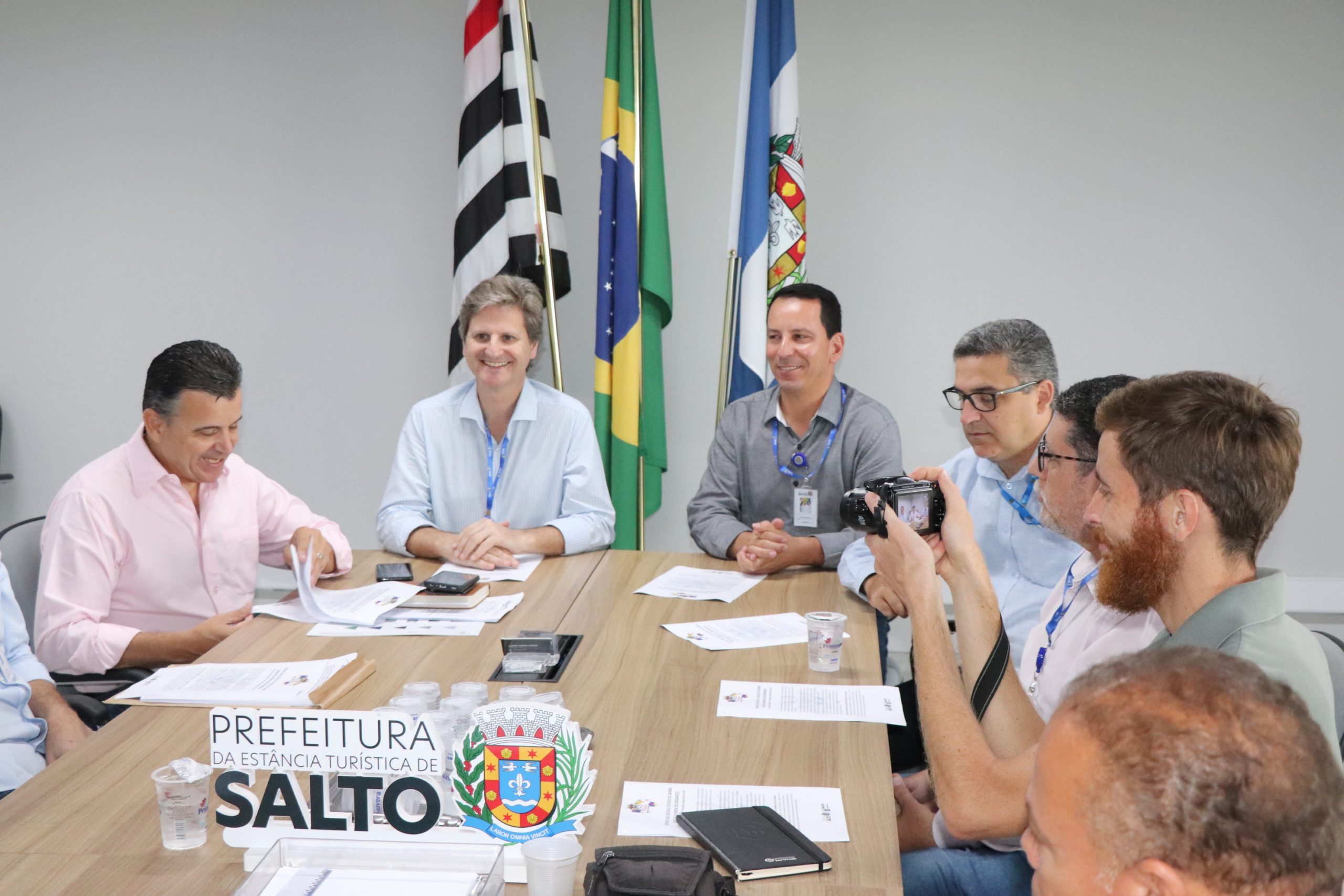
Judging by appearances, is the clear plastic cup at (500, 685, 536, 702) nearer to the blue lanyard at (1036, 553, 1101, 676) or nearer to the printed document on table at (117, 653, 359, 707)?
the printed document on table at (117, 653, 359, 707)

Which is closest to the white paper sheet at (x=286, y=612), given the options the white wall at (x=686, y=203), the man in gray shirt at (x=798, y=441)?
the man in gray shirt at (x=798, y=441)

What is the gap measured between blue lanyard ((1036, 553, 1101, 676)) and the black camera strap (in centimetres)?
17

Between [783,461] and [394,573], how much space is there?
1264mm

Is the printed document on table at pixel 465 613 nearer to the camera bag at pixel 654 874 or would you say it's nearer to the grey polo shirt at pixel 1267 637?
the camera bag at pixel 654 874

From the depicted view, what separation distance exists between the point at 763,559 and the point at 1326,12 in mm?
3208

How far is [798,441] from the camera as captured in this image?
11.2 feet

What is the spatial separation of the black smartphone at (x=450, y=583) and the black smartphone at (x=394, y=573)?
0.08 meters

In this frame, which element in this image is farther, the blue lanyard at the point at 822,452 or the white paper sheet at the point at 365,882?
the blue lanyard at the point at 822,452

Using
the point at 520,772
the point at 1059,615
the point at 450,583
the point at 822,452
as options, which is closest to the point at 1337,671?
the point at 1059,615

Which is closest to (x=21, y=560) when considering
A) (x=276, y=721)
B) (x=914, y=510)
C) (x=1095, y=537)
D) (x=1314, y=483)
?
(x=276, y=721)

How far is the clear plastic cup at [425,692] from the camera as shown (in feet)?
5.82

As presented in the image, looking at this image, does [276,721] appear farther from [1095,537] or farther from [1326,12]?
[1326,12]

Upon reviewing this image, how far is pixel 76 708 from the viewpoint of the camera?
2.27 metres

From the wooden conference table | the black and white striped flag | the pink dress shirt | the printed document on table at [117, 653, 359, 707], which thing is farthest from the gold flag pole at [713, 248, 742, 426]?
the printed document on table at [117, 653, 359, 707]
